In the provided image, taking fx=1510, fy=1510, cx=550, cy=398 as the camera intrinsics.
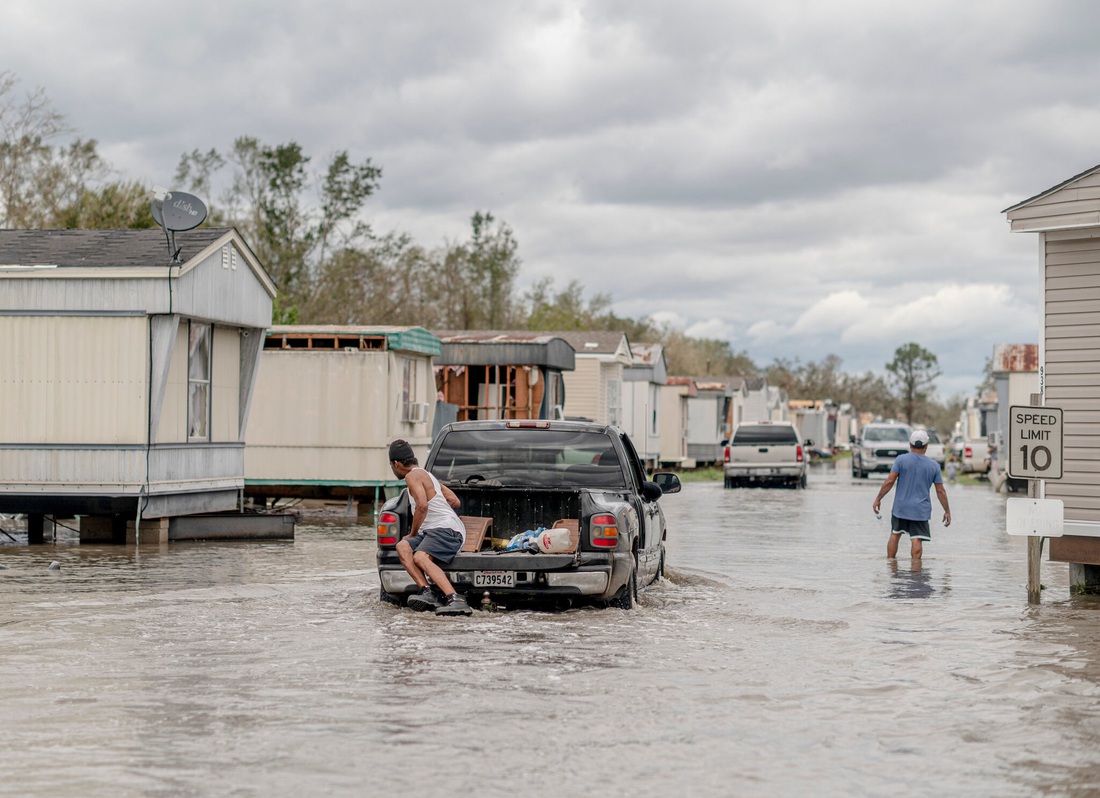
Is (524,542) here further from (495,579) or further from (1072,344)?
(1072,344)

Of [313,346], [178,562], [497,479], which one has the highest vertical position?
[313,346]

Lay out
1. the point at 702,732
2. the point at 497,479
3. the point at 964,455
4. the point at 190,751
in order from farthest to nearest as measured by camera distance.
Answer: the point at 964,455, the point at 497,479, the point at 702,732, the point at 190,751

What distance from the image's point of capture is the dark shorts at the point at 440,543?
11.7 metres

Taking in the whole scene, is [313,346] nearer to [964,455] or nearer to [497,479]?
[497,479]

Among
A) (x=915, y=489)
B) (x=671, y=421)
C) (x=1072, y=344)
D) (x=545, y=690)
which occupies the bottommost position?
(x=545, y=690)

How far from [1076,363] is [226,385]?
12400 mm

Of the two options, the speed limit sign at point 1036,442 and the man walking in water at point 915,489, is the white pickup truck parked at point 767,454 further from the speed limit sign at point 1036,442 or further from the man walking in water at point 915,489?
the speed limit sign at point 1036,442

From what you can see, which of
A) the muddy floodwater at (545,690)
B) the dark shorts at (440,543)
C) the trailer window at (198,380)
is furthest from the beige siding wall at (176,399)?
the dark shorts at (440,543)

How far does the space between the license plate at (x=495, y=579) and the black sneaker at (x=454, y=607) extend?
0.22m

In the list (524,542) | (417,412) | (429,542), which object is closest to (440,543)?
(429,542)

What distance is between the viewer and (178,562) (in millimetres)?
17141

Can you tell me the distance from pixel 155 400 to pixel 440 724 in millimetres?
12252

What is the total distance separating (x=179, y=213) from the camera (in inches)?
763

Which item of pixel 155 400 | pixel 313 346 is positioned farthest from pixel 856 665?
pixel 313 346
